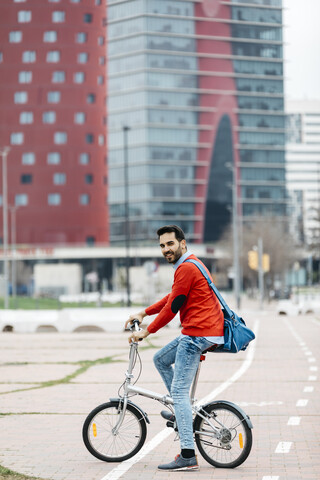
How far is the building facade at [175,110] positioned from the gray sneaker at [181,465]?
4829 inches

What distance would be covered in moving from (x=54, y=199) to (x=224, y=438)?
104 meters

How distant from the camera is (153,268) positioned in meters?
49.0

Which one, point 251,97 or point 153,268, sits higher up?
point 251,97

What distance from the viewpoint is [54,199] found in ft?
365

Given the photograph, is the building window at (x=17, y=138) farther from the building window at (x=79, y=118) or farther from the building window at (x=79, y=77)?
the building window at (x=79, y=77)

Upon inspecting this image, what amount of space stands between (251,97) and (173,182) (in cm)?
1861

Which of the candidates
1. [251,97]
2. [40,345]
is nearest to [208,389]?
→ [40,345]

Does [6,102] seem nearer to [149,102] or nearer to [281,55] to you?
[149,102]

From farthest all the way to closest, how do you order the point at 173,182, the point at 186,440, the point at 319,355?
the point at 173,182 < the point at 319,355 < the point at 186,440

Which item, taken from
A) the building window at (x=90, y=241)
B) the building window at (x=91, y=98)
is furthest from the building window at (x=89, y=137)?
the building window at (x=90, y=241)

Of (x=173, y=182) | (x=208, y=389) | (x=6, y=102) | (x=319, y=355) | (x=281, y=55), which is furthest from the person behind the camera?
(x=281, y=55)

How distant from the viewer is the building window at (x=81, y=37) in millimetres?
114113

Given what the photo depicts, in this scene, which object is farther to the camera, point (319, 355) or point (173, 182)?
point (173, 182)

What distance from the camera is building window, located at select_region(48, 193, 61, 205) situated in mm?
110812
